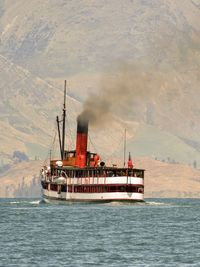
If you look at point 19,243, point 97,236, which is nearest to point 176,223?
point 97,236

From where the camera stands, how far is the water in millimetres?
108750

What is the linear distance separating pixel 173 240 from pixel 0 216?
5965 cm

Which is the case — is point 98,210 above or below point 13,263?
above

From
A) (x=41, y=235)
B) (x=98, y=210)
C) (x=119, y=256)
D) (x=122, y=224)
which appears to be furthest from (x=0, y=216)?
(x=119, y=256)

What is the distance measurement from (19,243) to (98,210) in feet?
219

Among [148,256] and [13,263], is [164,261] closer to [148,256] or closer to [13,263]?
[148,256]

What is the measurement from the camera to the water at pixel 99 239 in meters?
109

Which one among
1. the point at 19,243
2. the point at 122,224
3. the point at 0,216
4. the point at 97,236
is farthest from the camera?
the point at 0,216

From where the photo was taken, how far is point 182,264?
4139 inches

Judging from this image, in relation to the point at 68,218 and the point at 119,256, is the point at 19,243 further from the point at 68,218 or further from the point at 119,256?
the point at 68,218

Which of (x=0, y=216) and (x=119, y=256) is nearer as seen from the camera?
(x=119, y=256)

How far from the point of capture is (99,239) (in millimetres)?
130000

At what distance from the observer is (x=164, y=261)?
108 metres

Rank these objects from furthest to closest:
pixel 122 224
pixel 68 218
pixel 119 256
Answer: pixel 68 218 → pixel 122 224 → pixel 119 256
